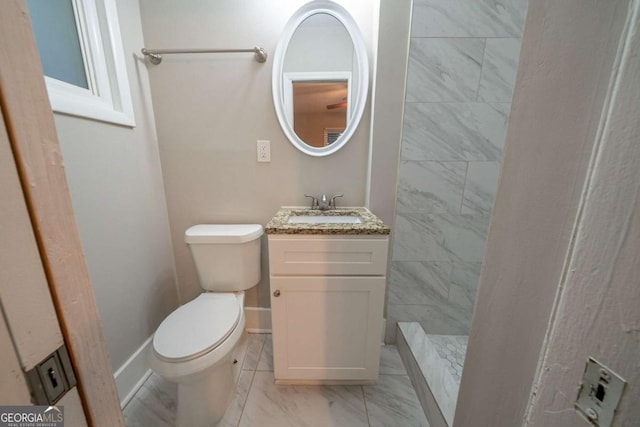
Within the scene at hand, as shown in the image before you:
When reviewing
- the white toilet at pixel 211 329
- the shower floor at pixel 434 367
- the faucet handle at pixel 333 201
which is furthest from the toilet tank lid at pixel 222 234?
the shower floor at pixel 434 367

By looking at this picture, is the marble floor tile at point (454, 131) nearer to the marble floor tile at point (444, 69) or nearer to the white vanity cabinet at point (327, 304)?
the marble floor tile at point (444, 69)

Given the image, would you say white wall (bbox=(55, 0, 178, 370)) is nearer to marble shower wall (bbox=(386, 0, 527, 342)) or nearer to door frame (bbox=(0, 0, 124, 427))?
door frame (bbox=(0, 0, 124, 427))

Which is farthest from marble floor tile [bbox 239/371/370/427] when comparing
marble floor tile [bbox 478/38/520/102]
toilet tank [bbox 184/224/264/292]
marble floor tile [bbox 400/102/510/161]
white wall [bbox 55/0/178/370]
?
marble floor tile [bbox 478/38/520/102]

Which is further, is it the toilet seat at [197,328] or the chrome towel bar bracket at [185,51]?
the chrome towel bar bracket at [185,51]

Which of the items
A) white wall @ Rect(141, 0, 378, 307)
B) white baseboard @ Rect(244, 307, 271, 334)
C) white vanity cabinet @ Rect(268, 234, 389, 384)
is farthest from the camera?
white baseboard @ Rect(244, 307, 271, 334)

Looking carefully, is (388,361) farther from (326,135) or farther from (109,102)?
(109,102)

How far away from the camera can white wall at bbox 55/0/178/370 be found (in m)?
0.96

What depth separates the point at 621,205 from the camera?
24cm

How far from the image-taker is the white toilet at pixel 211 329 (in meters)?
0.89

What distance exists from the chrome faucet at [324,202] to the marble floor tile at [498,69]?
3.12 feet

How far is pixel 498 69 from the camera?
1.16 metres

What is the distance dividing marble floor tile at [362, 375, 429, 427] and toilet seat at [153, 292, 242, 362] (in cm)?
79

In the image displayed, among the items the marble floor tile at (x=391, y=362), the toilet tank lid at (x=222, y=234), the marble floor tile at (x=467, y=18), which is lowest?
the marble floor tile at (x=391, y=362)

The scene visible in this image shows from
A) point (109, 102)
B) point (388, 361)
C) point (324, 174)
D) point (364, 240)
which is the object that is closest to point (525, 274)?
point (364, 240)
